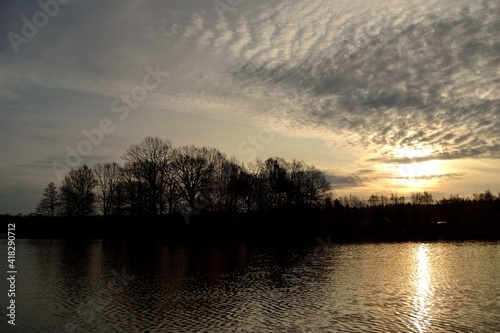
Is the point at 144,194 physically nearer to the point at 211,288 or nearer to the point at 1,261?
the point at 1,261

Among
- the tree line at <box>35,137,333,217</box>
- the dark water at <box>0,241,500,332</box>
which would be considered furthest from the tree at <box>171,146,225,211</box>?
the dark water at <box>0,241,500,332</box>

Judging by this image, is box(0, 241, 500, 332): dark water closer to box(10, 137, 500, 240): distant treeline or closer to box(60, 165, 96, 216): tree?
box(10, 137, 500, 240): distant treeline

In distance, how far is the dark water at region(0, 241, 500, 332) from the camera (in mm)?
21016

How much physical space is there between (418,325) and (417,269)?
2079cm

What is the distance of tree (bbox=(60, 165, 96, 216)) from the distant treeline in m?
0.26

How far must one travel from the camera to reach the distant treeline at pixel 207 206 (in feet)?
288

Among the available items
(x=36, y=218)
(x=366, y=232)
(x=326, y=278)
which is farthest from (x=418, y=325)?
(x=36, y=218)

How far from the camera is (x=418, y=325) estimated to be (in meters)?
20.5

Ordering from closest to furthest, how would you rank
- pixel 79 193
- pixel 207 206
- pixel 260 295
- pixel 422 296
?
pixel 422 296 → pixel 260 295 → pixel 207 206 → pixel 79 193

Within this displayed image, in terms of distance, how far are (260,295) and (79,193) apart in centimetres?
9369

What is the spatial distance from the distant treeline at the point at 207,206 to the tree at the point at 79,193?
0.26 meters

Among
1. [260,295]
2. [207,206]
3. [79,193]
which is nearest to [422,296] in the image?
[260,295]

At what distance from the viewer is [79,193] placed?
109000 millimetres

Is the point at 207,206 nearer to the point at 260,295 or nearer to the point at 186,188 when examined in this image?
the point at 186,188
